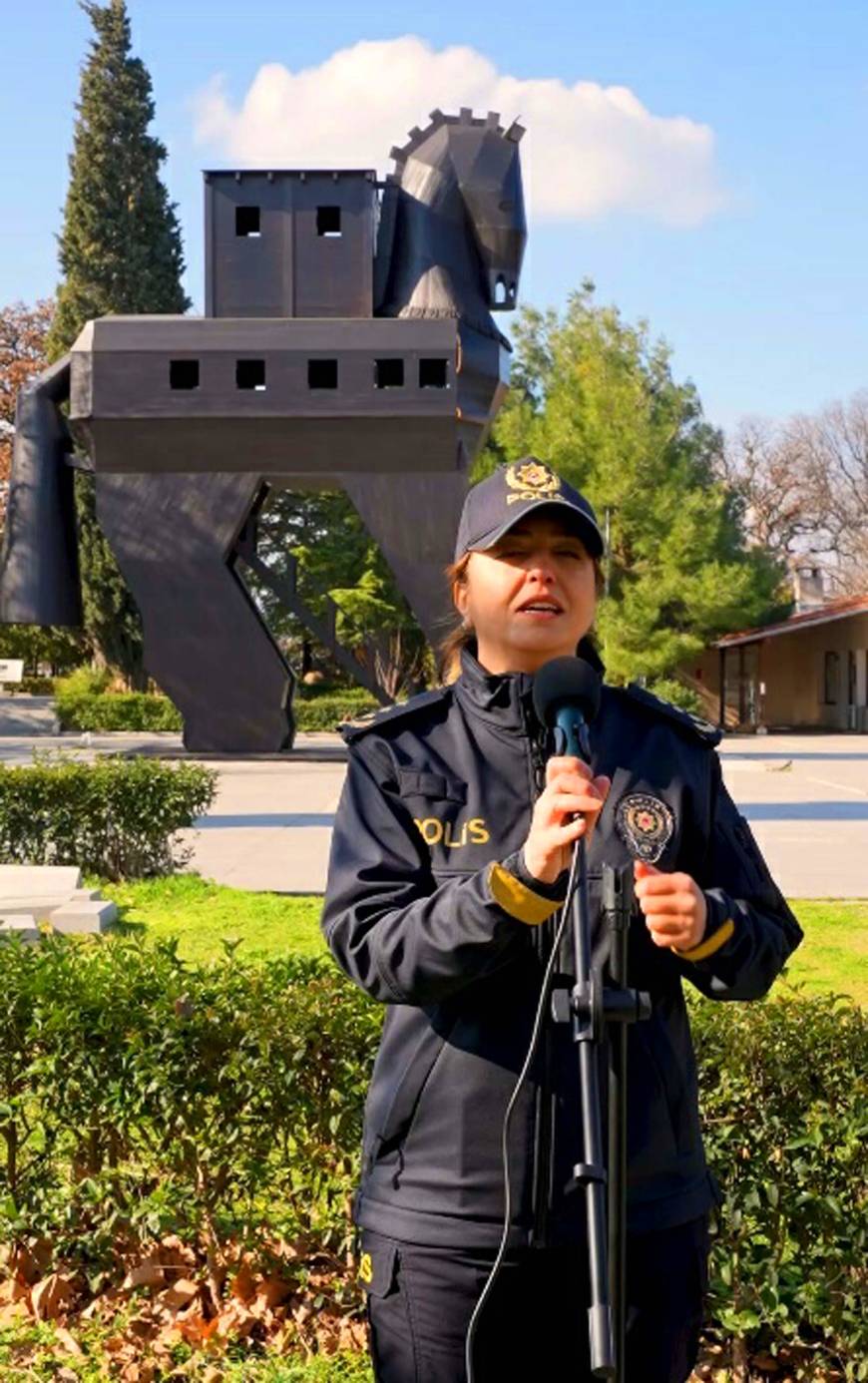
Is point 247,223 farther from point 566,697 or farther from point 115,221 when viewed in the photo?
point 115,221

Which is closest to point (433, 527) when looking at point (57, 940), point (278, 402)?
point (278, 402)

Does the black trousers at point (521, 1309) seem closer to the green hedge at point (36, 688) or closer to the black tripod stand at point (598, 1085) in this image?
the black tripod stand at point (598, 1085)

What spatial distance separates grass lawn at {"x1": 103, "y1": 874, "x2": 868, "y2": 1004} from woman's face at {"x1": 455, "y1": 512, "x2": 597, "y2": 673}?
18.1 ft

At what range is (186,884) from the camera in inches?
433

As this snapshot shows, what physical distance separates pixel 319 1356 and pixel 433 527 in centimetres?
1758

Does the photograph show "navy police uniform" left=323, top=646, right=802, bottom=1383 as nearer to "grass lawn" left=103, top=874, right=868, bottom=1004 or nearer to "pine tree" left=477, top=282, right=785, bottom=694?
"grass lawn" left=103, top=874, right=868, bottom=1004

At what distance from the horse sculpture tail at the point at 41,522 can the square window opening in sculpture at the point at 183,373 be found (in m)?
1.59

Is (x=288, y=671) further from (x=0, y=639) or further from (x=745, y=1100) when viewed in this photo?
(x=0, y=639)

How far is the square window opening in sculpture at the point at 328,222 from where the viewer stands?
68.3 feet

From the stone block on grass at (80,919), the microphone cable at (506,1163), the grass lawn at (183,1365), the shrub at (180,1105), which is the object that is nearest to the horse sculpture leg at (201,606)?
the stone block on grass at (80,919)

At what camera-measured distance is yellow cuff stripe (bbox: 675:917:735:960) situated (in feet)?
6.89

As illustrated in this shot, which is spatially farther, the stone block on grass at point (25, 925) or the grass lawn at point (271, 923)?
the grass lawn at point (271, 923)

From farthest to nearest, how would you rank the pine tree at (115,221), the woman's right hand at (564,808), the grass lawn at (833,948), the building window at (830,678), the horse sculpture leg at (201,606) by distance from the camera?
the building window at (830,678)
the pine tree at (115,221)
the horse sculpture leg at (201,606)
the grass lawn at (833,948)
the woman's right hand at (564,808)

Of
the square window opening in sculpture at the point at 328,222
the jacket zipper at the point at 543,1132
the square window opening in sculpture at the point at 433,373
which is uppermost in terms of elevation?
the square window opening in sculpture at the point at 328,222
